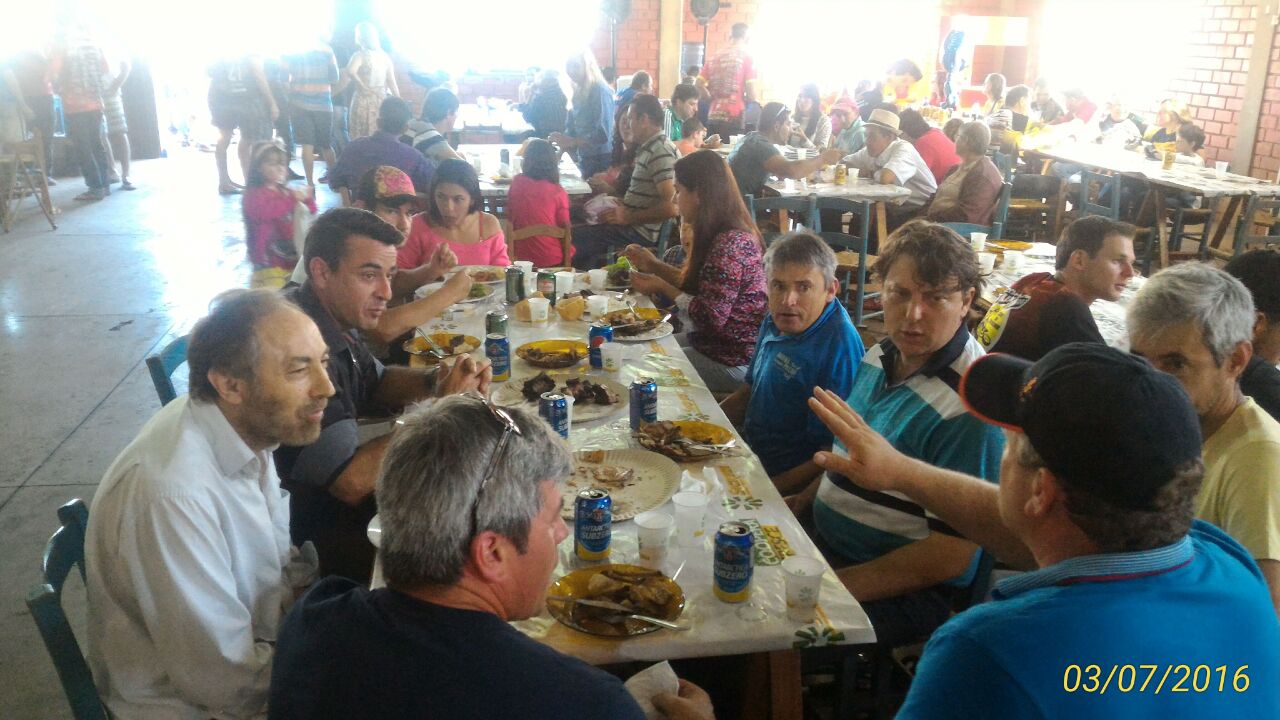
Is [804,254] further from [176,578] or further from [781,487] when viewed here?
[176,578]

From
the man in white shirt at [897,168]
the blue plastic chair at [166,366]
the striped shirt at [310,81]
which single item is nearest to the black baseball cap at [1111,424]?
the blue plastic chair at [166,366]

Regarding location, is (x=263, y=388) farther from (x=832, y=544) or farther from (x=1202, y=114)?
(x=1202, y=114)

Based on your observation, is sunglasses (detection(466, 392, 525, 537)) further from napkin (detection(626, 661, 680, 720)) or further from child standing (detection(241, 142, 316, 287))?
child standing (detection(241, 142, 316, 287))

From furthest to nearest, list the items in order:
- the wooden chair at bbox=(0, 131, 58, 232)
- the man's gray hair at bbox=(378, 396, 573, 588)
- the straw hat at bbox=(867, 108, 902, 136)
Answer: the wooden chair at bbox=(0, 131, 58, 232) → the straw hat at bbox=(867, 108, 902, 136) → the man's gray hair at bbox=(378, 396, 573, 588)

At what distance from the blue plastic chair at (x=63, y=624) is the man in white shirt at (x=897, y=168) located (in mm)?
6470

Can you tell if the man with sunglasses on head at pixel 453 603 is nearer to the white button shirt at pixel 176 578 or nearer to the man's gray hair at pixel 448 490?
the man's gray hair at pixel 448 490

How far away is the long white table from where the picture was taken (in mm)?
1698

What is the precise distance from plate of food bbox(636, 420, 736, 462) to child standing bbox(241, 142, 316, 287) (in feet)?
8.72

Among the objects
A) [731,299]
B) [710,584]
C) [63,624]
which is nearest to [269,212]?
[731,299]

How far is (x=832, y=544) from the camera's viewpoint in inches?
97.6

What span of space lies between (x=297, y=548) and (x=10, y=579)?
1.77m

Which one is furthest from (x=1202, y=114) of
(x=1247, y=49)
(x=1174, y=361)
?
(x=1174, y=361)

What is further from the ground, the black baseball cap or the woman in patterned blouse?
the black baseball cap

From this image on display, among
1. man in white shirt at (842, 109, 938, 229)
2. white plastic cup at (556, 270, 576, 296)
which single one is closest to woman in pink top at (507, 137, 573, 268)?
white plastic cup at (556, 270, 576, 296)
